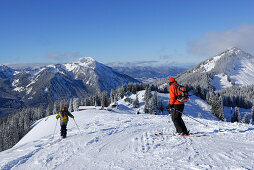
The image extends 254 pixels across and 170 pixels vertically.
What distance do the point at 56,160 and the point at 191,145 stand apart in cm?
664

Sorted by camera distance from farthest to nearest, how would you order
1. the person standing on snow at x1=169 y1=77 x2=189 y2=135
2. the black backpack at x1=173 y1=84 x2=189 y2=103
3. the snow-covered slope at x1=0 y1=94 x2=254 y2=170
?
the person standing on snow at x1=169 y1=77 x2=189 y2=135 → the black backpack at x1=173 y1=84 x2=189 y2=103 → the snow-covered slope at x1=0 y1=94 x2=254 y2=170

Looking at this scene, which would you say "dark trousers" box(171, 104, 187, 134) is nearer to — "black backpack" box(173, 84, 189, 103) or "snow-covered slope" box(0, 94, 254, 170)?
"black backpack" box(173, 84, 189, 103)

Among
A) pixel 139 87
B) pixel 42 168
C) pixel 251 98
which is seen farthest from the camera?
pixel 251 98

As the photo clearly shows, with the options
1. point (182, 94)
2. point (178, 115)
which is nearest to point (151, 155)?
point (178, 115)

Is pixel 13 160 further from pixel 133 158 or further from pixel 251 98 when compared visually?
Result: pixel 251 98

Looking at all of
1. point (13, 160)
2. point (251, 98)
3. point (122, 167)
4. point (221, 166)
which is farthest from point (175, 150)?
A: point (251, 98)

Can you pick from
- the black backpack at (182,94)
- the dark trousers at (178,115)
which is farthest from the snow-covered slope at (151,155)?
the black backpack at (182,94)

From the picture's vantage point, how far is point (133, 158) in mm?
7262

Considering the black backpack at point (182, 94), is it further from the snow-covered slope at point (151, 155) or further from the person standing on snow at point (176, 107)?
the snow-covered slope at point (151, 155)

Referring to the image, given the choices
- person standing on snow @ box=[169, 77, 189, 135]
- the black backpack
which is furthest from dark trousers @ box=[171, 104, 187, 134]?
the black backpack

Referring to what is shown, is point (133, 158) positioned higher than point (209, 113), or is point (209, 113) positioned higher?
point (133, 158)

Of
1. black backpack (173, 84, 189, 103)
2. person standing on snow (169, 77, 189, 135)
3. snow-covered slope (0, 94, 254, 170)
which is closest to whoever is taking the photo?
snow-covered slope (0, 94, 254, 170)

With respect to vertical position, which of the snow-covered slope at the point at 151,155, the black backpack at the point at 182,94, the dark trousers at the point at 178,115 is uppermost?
the black backpack at the point at 182,94

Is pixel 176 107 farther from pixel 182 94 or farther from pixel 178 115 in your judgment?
pixel 182 94
